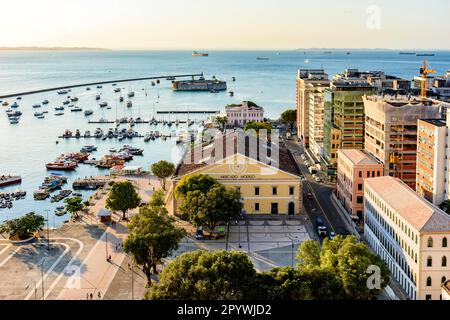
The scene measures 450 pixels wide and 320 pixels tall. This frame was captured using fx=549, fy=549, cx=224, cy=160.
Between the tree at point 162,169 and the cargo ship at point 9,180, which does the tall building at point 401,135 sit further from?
the cargo ship at point 9,180

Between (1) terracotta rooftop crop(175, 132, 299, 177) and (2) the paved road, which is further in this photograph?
(1) terracotta rooftop crop(175, 132, 299, 177)

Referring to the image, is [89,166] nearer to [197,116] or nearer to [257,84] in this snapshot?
[197,116]

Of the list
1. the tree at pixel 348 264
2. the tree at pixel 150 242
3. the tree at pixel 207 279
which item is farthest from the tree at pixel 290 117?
the tree at pixel 207 279

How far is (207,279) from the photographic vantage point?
57.0 ft

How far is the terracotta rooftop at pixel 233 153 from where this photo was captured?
38594 millimetres

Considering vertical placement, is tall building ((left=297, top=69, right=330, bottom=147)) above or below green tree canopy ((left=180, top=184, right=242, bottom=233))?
above

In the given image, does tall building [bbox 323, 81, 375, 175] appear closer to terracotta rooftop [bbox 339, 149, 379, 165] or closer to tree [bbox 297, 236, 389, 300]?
terracotta rooftop [bbox 339, 149, 379, 165]

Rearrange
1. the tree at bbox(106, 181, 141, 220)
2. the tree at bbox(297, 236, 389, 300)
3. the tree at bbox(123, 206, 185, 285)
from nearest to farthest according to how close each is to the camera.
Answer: the tree at bbox(297, 236, 389, 300) < the tree at bbox(123, 206, 185, 285) < the tree at bbox(106, 181, 141, 220)

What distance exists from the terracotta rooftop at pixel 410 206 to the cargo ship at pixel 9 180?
35076 mm

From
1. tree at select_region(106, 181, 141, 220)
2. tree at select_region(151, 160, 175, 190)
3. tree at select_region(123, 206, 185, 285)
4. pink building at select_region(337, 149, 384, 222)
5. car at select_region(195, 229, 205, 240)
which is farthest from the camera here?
tree at select_region(151, 160, 175, 190)

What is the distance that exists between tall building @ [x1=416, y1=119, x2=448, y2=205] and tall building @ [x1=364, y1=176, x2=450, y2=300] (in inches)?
194

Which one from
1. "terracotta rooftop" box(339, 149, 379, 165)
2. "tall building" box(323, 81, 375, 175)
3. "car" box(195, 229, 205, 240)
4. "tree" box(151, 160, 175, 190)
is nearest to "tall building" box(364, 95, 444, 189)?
"terracotta rooftop" box(339, 149, 379, 165)

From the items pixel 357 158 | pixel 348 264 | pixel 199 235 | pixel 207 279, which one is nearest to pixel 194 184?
pixel 199 235

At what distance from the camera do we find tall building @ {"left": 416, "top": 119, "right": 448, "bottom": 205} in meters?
32.8
